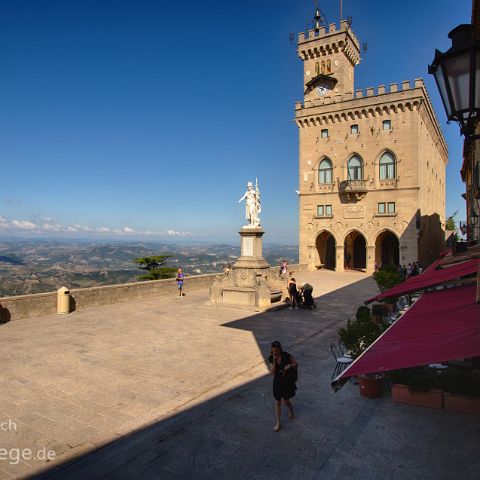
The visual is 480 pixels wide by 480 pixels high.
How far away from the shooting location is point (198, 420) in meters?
6.35

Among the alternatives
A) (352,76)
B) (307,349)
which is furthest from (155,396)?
(352,76)

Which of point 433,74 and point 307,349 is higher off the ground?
point 433,74

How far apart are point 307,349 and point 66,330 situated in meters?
8.09

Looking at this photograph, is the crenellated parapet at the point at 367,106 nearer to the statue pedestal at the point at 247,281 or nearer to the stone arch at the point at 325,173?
the stone arch at the point at 325,173

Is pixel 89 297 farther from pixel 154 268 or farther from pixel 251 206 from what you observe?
pixel 154 268

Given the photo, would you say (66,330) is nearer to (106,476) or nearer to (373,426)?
(106,476)

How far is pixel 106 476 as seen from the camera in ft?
16.0

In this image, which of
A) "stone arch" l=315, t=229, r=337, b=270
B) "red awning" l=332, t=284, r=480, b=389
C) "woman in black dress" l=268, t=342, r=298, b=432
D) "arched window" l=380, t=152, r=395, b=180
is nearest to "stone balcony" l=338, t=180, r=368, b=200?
"arched window" l=380, t=152, r=395, b=180

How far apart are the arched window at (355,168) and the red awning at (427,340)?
106 ft

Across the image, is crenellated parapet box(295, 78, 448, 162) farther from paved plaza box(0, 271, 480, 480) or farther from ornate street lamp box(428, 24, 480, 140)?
ornate street lamp box(428, 24, 480, 140)

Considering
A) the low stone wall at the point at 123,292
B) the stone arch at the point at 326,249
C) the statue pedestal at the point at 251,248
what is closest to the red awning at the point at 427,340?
the statue pedestal at the point at 251,248

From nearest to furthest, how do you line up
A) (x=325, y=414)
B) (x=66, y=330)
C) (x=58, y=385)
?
(x=325, y=414), (x=58, y=385), (x=66, y=330)

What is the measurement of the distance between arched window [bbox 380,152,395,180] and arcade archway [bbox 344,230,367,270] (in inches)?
295

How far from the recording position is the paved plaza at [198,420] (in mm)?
4977
